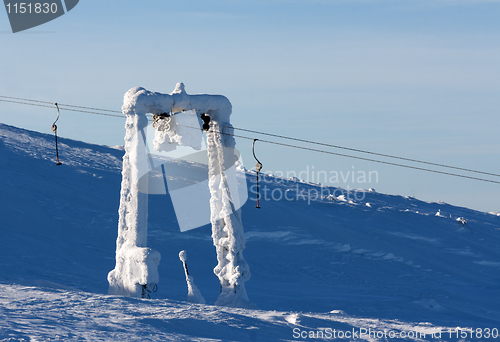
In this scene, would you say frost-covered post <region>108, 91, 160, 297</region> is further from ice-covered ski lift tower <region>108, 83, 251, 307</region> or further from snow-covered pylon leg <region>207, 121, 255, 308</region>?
snow-covered pylon leg <region>207, 121, 255, 308</region>

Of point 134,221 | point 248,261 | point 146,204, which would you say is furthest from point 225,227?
point 248,261

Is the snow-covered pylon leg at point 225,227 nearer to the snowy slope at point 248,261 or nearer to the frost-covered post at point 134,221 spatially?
the snowy slope at point 248,261

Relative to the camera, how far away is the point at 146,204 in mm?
14625

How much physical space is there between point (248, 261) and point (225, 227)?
1040 centimetres

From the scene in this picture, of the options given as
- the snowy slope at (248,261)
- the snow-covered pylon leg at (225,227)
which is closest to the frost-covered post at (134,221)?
the snowy slope at (248,261)

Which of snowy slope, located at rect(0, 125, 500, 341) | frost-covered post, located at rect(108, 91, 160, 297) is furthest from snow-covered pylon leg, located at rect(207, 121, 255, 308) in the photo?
frost-covered post, located at rect(108, 91, 160, 297)

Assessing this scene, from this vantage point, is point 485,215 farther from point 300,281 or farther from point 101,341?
point 101,341

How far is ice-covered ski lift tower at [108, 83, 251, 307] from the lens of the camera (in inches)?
563

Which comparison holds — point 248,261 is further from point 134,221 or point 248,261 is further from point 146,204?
→ point 134,221

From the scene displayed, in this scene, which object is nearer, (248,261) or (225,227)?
(225,227)

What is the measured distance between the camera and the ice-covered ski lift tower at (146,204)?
46.9 feet

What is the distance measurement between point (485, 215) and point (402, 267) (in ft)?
64.7

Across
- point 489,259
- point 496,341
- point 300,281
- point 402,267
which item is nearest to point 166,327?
point 496,341

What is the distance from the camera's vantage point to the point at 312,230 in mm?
30281
